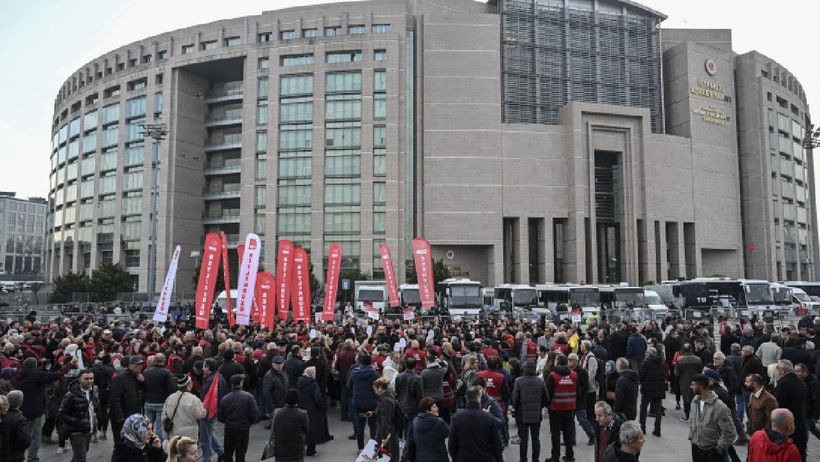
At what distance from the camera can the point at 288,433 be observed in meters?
8.37

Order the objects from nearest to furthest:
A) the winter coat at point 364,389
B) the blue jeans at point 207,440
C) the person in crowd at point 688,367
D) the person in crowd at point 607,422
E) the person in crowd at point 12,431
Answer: the person in crowd at point 607,422
the person in crowd at point 12,431
the blue jeans at point 207,440
the winter coat at point 364,389
the person in crowd at point 688,367

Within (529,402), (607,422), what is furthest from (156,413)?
(607,422)

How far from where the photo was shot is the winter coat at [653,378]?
40.5ft

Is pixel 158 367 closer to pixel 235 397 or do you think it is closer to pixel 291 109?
pixel 235 397

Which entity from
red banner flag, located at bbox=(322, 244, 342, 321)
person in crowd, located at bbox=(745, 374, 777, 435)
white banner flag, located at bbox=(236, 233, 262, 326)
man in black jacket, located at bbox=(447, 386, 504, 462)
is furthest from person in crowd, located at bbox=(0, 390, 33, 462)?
red banner flag, located at bbox=(322, 244, 342, 321)

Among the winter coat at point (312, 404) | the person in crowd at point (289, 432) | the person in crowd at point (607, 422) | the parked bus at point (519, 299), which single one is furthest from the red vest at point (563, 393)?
the parked bus at point (519, 299)

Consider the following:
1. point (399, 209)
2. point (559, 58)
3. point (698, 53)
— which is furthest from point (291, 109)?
point (698, 53)

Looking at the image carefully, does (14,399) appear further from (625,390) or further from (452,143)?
(452,143)

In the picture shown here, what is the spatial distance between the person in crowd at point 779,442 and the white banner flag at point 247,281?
15.7 m

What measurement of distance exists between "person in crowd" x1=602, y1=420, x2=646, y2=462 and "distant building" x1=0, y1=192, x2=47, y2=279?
164444 mm

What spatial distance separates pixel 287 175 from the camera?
2653 inches

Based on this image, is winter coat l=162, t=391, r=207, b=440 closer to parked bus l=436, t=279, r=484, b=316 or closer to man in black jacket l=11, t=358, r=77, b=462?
man in black jacket l=11, t=358, r=77, b=462

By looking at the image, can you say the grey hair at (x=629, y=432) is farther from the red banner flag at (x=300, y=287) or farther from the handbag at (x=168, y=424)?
the red banner flag at (x=300, y=287)

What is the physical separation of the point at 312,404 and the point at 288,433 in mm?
2512
